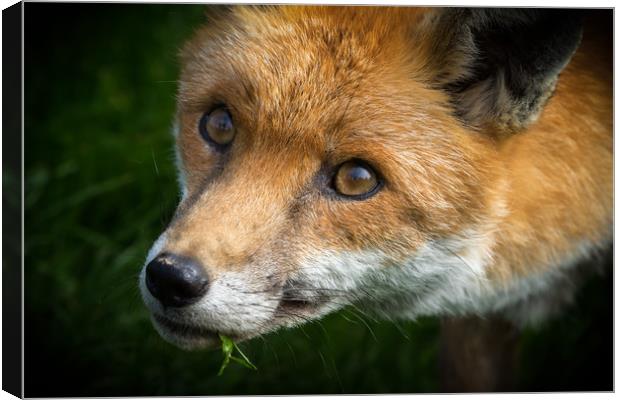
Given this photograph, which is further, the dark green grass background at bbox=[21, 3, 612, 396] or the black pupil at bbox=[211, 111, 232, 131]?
the dark green grass background at bbox=[21, 3, 612, 396]

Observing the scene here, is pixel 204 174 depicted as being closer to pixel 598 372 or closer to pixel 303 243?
pixel 303 243

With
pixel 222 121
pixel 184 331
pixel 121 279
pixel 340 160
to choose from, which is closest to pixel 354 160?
pixel 340 160

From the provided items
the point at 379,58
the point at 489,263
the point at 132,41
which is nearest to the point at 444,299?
the point at 489,263

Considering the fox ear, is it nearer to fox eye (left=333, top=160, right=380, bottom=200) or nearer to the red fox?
the red fox

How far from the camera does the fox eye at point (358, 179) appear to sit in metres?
2.49

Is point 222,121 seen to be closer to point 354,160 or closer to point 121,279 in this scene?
point 354,160

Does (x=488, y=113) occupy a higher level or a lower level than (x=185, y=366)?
higher

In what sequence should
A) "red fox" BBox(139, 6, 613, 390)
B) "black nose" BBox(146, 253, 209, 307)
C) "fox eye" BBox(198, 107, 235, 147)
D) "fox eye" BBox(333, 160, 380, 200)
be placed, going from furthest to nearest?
"fox eye" BBox(198, 107, 235, 147) → "fox eye" BBox(333, 160, 380, 200) → "red fox" BBox(139, 6, 613, 390) → "black nose" BBox(146, 253, 209, 307)

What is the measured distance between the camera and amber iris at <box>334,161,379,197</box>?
249cm

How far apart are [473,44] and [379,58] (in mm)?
294

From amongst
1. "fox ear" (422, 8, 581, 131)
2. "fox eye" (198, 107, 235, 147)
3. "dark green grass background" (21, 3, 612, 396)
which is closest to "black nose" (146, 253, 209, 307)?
"fox eye" (198, 107, 235, 147)

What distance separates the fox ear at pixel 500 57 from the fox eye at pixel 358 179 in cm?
39

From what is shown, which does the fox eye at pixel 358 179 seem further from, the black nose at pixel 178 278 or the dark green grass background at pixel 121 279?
the dark green grass background at pixel 121 279

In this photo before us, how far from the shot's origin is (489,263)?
283 centimetres
